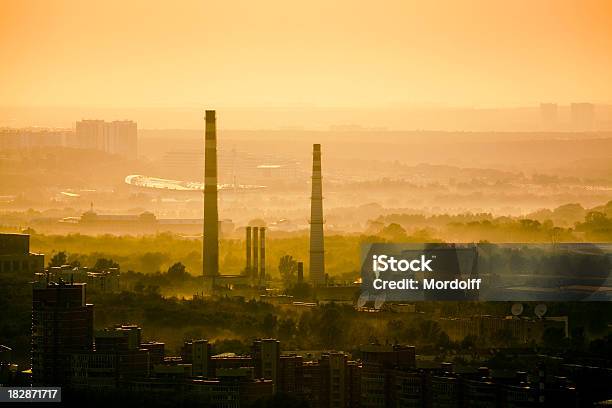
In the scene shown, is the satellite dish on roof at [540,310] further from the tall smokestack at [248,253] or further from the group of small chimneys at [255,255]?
the tall smokestack at [248,253]

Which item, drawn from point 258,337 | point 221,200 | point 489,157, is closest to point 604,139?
point 489,157

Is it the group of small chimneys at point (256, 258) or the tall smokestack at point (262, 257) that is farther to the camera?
the group of small chimneys at point (256, 258)

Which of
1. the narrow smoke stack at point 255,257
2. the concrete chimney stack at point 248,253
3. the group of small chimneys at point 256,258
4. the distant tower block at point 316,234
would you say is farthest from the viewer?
the concrete chimney stack at point 248,253

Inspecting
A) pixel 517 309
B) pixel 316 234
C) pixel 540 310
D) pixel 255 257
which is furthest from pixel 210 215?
pixel 540 310

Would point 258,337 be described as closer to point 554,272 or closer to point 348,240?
point 554,272

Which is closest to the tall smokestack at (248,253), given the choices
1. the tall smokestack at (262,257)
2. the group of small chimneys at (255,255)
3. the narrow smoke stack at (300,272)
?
the group of small chimneys at (255,255)

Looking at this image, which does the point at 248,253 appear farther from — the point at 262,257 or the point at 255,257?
the point at 262,257
